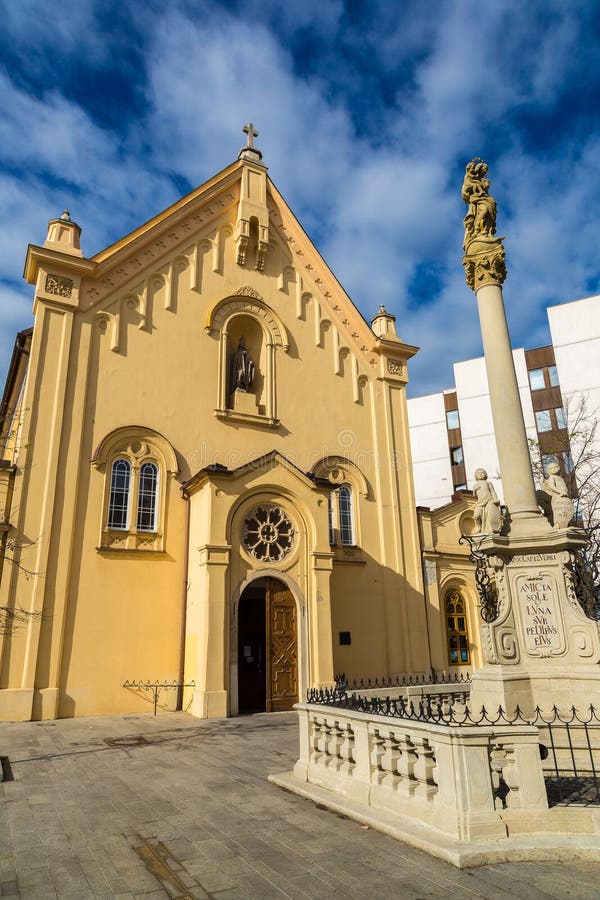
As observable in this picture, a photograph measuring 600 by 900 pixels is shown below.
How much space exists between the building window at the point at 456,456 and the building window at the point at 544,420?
7.24 m

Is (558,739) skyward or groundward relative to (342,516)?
groundward

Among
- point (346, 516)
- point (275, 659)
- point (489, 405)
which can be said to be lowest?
point (275, 659)

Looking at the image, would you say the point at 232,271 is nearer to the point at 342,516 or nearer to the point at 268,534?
the point at 342,516

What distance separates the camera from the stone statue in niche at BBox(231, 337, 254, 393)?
19531 mm

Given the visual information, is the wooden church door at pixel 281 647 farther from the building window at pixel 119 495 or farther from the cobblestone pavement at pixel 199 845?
the cobblestone pavement at pixel 199 845

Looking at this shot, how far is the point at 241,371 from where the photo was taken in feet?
64.1

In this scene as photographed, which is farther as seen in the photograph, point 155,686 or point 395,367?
point 395,367

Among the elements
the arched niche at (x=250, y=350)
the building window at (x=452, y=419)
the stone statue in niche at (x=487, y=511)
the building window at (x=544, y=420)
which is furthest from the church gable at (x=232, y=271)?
the building window at (x=452, y=419)

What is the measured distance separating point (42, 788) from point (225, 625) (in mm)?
7133

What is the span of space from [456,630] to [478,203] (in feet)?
48.7

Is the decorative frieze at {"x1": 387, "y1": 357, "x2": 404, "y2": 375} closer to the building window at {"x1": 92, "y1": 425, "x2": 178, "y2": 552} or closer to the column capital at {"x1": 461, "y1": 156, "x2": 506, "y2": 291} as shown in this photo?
the building window at {"x1": 92, "y1": 425, "x2": 178, "y2": 552}

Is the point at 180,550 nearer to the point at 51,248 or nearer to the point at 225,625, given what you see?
the point at 225,625

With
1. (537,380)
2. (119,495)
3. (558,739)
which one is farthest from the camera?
(537,380)

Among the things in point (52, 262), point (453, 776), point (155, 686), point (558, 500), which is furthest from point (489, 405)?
point (453, 776)
